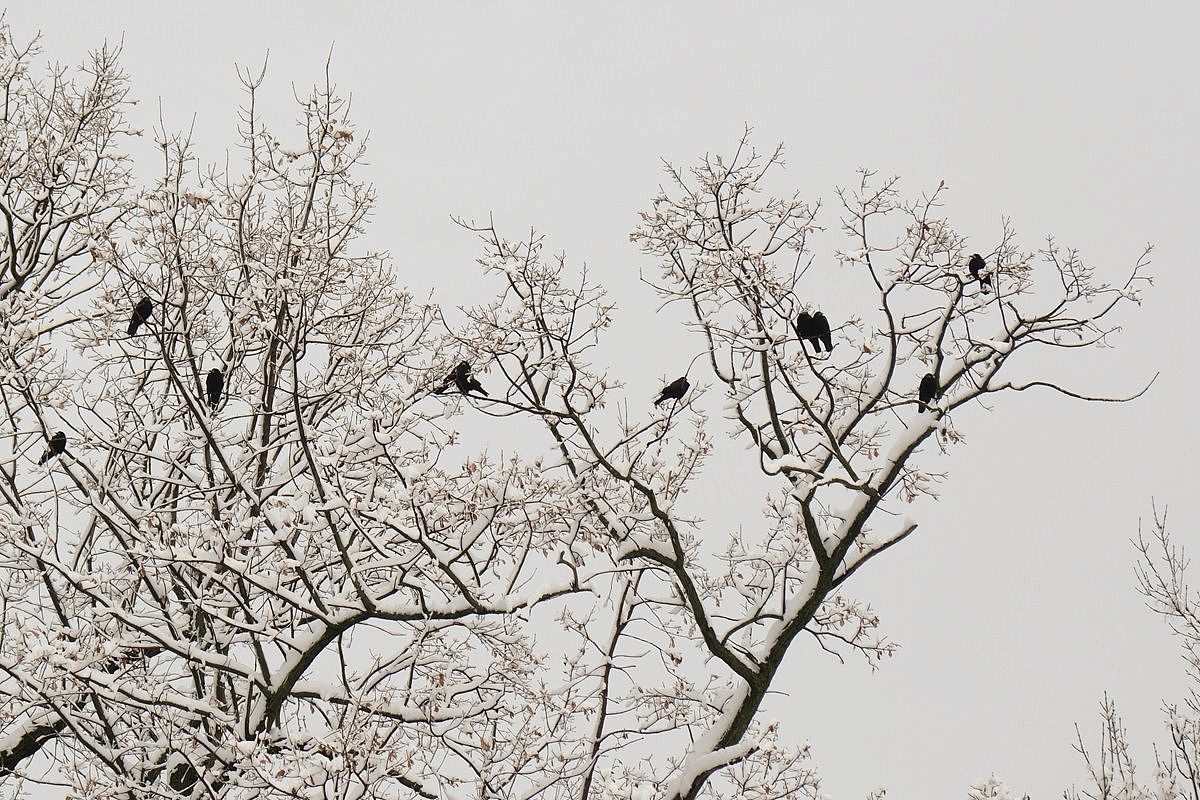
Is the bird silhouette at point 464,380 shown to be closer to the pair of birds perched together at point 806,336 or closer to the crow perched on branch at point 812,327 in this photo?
the pair of birds perched together at point 806,336

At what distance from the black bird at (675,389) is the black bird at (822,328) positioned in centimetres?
103

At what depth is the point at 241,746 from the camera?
270 inches

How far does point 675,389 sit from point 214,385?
3.52 meters

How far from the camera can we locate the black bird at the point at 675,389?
9.06 metres

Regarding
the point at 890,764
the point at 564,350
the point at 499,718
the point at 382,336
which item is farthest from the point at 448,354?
the point at 890,764

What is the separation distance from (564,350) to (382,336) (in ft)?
8.36

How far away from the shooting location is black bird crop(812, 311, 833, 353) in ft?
29.5

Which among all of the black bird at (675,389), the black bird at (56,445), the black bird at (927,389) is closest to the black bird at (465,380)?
the black bird at (675,389)

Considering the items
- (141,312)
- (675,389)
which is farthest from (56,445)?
(675,389)

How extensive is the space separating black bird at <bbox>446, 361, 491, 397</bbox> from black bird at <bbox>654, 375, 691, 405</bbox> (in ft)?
4.34

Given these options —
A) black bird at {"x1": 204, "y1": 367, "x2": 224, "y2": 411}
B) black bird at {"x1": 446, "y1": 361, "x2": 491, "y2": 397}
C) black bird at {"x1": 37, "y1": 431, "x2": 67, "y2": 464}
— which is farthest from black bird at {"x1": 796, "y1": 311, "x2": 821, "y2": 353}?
black bird at {"x1": 37, "y1": 431, "x2": 67, "y2": 464}

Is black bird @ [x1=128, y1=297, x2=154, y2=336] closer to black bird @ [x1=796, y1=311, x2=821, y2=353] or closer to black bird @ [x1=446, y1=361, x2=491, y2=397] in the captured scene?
black bird @ [x1=446, y1=361, x2=491, y2=397]

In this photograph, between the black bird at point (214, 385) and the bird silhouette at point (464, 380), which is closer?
the bird silhouette at point (464, 380)

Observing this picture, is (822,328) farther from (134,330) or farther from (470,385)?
(134,330)
